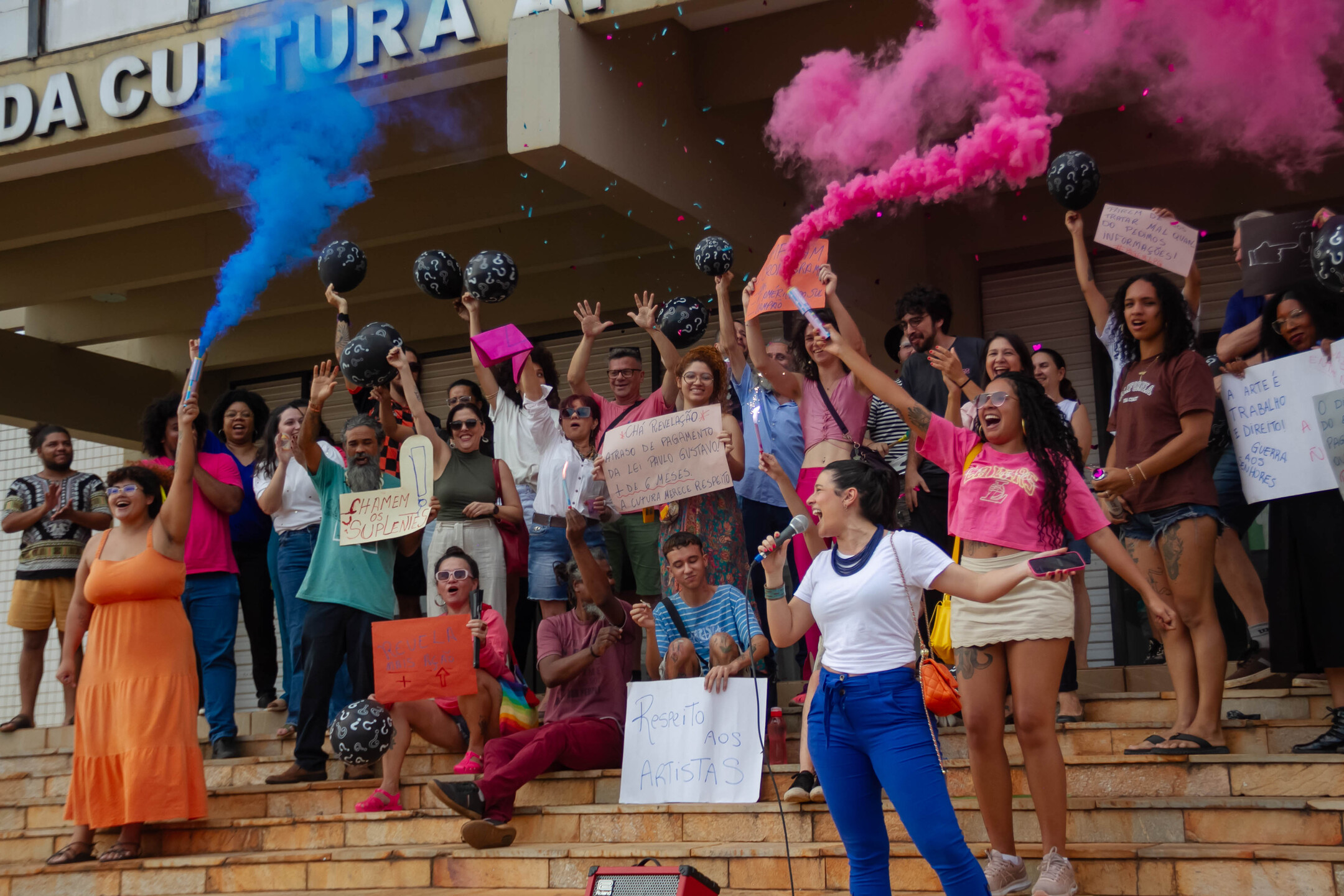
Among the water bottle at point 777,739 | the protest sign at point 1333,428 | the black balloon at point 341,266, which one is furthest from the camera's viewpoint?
the black balloon at point 341,266

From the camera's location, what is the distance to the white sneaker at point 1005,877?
179 inches

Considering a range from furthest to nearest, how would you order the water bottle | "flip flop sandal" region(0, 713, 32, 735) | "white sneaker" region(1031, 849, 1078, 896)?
1. "flip flop sandal" region(0, 713, 32, 735)
2. the water bottle
3. "white sneaker" region(1031, 849, 1078, 896)

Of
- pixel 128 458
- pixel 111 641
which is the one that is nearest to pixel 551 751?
pixel 111 641

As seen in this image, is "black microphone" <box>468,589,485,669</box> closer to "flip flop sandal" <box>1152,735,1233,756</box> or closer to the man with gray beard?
the man with gray beard

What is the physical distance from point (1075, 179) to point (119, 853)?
5.83 metres

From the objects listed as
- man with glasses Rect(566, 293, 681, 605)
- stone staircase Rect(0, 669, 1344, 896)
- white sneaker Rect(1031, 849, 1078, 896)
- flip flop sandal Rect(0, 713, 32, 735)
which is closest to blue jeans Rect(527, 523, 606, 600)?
man with glasses Rect(566, 293, 681, 605)

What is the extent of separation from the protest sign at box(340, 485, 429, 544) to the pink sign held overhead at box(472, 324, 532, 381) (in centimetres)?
96

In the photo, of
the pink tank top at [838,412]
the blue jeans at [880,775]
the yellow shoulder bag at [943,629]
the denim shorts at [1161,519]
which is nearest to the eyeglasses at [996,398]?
the yellow shoulder bag at [943,629]

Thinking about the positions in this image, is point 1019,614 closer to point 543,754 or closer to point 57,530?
point 543,754

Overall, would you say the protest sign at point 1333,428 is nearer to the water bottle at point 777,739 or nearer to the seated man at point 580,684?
the water bottle at point 777,739

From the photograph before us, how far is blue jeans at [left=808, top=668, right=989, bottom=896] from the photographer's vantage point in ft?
13.2

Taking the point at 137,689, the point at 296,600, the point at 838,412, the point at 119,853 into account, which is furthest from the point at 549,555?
the point at 119,853

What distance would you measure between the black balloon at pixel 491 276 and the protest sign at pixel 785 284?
5.28 ft

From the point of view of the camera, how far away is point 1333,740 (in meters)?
5.25
